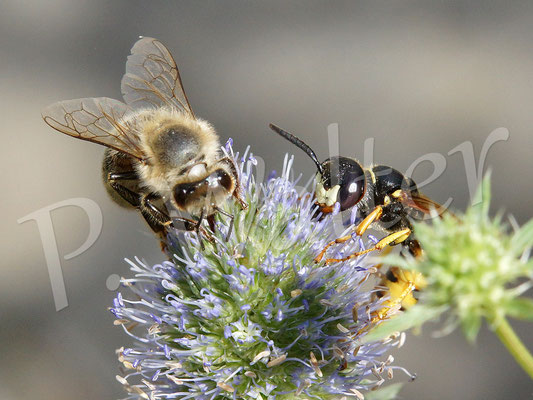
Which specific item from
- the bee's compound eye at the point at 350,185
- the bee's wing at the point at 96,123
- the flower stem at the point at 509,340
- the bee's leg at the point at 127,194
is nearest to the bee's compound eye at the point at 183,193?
the bee's wing at the point at 96,123

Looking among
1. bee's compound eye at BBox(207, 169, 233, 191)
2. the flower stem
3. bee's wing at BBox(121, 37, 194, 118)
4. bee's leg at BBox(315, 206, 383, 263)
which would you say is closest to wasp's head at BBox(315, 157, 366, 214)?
bee's leg at BBox(315, 206, 383, 263)

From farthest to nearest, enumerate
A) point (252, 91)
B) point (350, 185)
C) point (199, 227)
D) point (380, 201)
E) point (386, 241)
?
point (252, 91), point (380, 201), point (350, 185), point (386, 241), point (199, 227)

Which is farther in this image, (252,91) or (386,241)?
(252,91)

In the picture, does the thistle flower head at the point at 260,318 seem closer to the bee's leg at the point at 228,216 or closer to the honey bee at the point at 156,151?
the bee's leg at the point at 228,216

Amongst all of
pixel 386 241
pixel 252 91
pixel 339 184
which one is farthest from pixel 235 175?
pixel 252 91

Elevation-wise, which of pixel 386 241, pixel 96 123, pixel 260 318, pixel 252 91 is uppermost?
pixel 96 123

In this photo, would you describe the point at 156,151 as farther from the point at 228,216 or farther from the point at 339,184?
the point at 339,184
